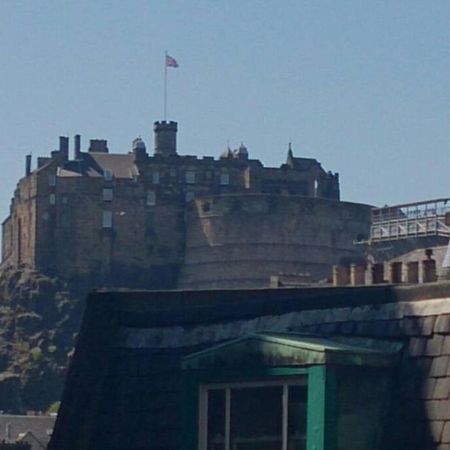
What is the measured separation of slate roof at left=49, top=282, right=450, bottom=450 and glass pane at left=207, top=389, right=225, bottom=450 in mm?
282

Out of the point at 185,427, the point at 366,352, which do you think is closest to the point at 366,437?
the point at 366,352

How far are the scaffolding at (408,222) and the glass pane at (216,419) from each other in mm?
84834

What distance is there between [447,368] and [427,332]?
0.95 ft

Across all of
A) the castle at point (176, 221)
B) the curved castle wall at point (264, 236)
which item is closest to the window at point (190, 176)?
the castle at point (176, 221)

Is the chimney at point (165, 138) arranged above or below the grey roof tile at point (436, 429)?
above

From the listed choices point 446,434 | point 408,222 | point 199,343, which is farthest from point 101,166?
point 446,434

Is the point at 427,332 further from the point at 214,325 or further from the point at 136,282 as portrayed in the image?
the point at 136,282

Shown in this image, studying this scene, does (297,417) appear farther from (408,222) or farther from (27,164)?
(27,164)

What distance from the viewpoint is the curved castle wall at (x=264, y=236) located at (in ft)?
417

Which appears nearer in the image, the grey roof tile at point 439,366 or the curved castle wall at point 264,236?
the grey roof tile at point 439,366

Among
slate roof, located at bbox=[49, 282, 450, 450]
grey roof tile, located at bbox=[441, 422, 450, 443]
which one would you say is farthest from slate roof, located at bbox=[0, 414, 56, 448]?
grey roof tile, located at bbox=[441, 422, 450, 443]

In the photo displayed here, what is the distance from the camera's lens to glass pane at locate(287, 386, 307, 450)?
10.0 m

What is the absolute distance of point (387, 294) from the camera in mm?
10391

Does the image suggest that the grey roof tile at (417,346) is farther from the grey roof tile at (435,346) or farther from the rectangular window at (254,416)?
the rectangular window at (254,416)
